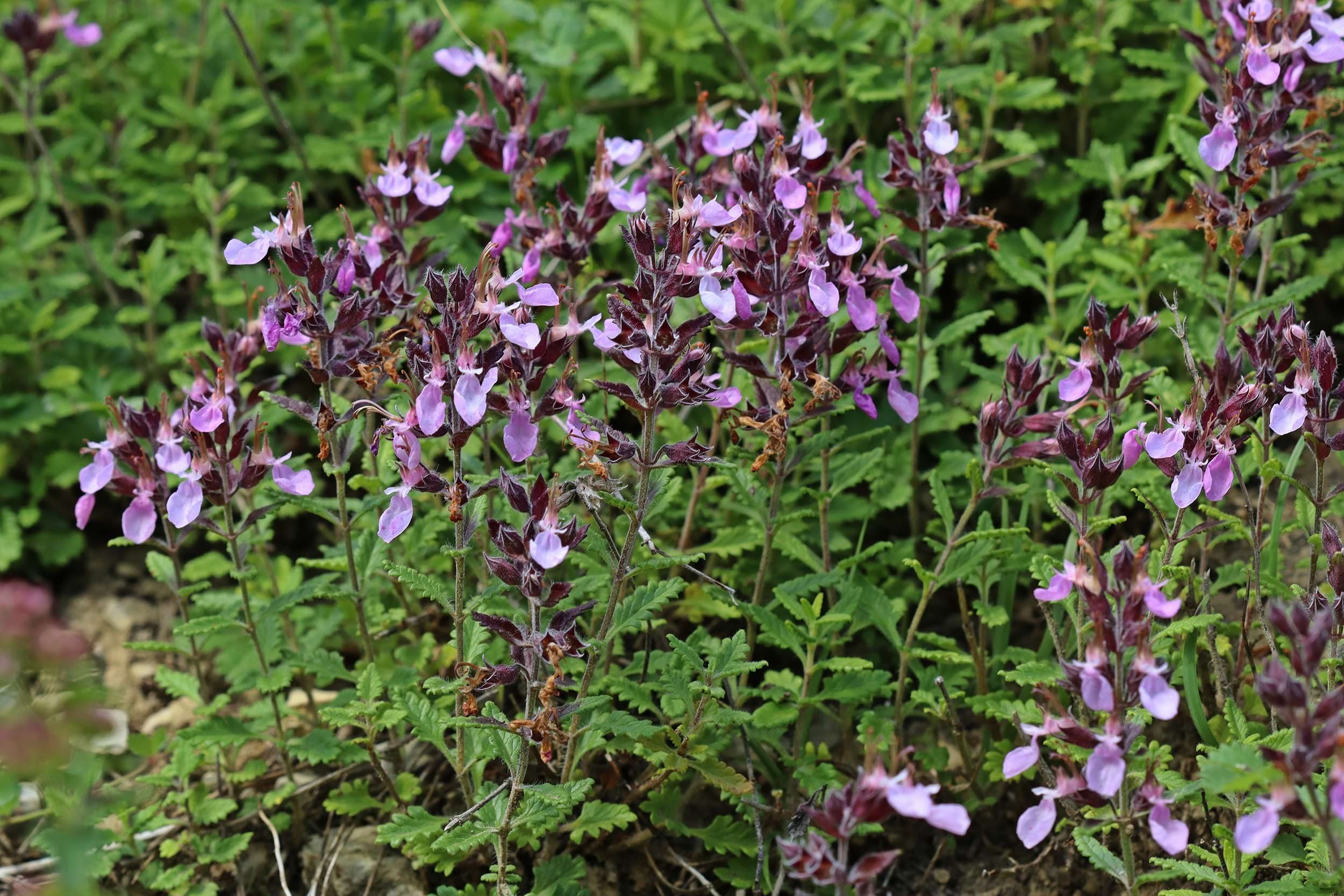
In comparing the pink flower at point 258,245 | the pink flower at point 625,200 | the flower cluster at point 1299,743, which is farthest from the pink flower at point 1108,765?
the pink flower at point 258,245

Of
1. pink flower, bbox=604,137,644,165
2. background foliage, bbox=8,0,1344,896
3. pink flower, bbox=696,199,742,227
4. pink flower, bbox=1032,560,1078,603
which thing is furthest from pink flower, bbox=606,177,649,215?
pink flower, bbox=1032,560,1078,603

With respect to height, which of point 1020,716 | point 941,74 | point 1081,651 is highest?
point 941,74

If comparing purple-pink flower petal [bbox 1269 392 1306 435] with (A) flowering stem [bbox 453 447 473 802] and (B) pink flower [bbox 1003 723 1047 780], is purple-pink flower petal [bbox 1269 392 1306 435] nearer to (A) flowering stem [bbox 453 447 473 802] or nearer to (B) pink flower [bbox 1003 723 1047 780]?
(B) pink flower [bbox 1003 723 1047 780]

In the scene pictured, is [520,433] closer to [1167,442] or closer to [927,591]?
[927,591]

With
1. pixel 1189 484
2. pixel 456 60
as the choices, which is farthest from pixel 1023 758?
pixel 456 60

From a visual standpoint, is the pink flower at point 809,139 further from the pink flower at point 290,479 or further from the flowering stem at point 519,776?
the pink flower at point 290,479

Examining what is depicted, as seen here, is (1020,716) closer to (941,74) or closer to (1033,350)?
(1033,350)

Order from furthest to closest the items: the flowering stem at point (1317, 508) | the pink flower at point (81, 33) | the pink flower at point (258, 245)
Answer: the pink flower at point (81, 33), the flowering stem at point (1317, 508), the pink flower at point (258, 245)

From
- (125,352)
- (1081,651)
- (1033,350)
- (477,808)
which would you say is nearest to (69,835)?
(477,808)
